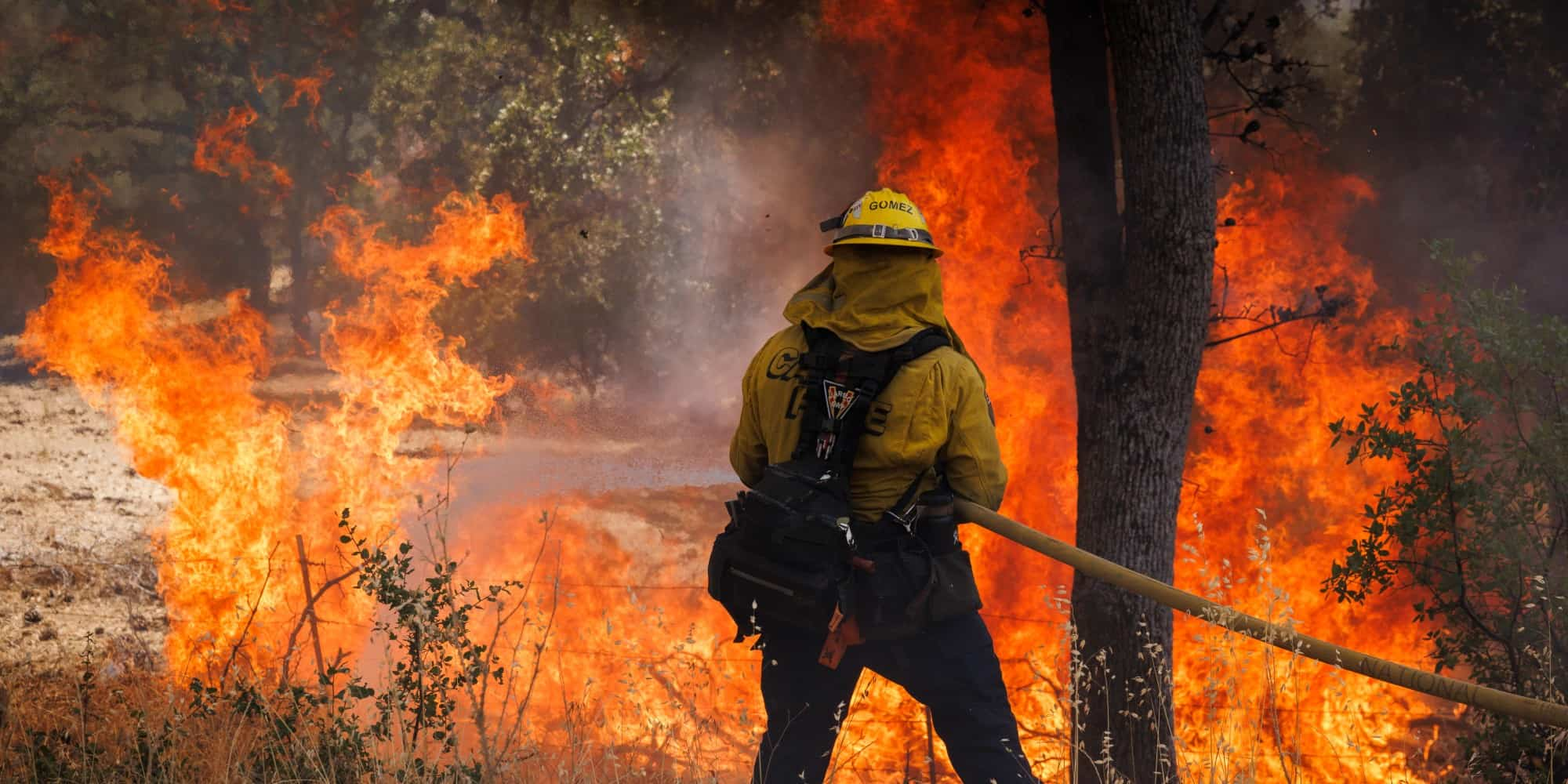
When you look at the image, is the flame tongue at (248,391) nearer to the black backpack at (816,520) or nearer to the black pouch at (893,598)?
the black backpack at (816,520)

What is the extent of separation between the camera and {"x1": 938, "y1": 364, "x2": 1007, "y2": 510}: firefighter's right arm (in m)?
3.17

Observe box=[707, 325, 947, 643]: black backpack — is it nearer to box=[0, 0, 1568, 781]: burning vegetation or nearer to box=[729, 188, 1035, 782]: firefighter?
box=[729, 188, 1035, 782]: firefighter

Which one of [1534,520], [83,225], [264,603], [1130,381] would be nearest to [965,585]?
[1130,381]

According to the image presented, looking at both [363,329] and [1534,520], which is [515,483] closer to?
[363,329]

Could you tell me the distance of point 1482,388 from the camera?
16.0 feet

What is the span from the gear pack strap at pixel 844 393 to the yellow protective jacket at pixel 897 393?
0.10 feet

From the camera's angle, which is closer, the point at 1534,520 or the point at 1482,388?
the point at 1534,520

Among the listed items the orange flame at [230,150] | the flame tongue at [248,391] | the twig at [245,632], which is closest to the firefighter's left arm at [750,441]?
the twig at [245,632]

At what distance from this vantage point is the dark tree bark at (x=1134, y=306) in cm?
495

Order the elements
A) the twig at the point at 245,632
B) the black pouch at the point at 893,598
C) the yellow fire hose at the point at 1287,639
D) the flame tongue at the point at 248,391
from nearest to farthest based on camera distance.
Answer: the yellow fire hose at the point at 1287,639, the black pouch at the point at 893,598, the twig at the point at 245,632, the flame tongue at the point at 248,391

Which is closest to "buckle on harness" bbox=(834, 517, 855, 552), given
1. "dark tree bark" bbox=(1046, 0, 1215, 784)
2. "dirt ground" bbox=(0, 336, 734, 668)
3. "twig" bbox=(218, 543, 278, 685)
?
"twig" bbox=(218, 543, 278, 685)

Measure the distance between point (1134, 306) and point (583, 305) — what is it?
12.9 ft

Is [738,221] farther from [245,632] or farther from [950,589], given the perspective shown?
[950,589]

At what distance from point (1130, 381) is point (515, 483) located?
173 inches
